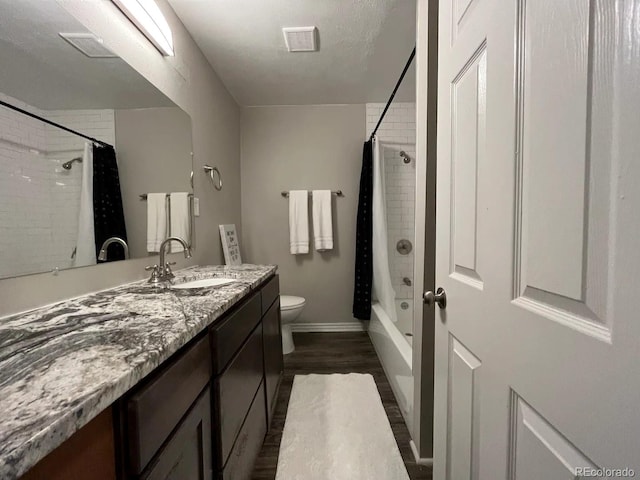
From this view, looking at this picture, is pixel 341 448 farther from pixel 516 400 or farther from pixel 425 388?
pixel 516 400

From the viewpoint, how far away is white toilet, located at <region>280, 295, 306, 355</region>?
215 cm

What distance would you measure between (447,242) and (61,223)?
1.27 m

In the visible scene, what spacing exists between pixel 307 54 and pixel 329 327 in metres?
2.42

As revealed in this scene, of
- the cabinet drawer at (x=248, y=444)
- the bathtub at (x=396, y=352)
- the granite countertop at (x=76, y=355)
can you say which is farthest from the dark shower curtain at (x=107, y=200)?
the bathtub at (x=396, y=352)

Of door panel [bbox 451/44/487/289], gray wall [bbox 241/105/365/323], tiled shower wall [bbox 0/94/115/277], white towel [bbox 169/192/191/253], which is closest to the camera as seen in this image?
door panel [bbox 451/44/487/289]

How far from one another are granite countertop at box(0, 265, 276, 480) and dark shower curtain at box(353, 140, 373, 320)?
5.81 ft

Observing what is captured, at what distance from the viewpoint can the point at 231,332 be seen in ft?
2.96

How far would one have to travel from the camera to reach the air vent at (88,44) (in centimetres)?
95

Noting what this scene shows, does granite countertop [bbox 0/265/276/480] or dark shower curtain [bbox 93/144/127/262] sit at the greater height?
dark shower curtain [bbox 93/144/127/262]

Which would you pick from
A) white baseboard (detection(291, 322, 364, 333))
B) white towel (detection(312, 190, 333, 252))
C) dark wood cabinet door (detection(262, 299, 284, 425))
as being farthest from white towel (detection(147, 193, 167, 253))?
white baseboard (detection(291, 322, 364, 333))

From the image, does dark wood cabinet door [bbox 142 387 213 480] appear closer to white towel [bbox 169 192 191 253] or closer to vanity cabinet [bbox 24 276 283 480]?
vanity cabinet [bbox 24 276 283 480]

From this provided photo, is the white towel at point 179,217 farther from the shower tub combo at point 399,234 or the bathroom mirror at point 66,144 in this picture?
the shower tub combo at point 399,234

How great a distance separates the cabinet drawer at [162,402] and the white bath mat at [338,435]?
0.83 meters

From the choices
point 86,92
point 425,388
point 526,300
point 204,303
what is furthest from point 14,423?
point 425,388
